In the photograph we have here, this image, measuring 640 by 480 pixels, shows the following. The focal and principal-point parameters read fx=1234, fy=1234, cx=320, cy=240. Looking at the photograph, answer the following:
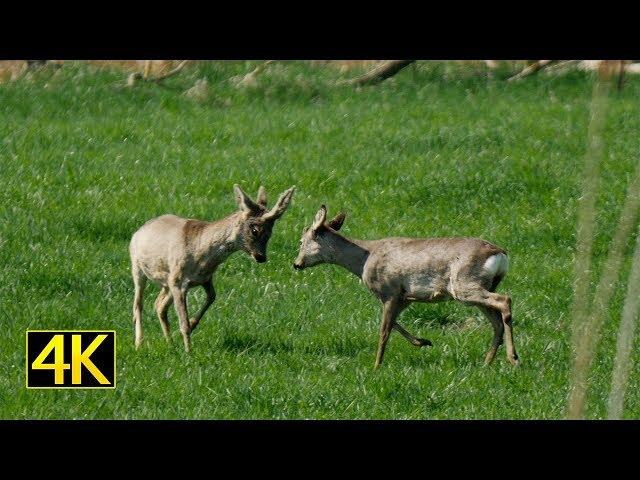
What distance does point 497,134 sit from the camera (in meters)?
16.8

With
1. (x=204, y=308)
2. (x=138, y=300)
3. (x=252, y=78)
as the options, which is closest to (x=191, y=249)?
(x=204, y=308)

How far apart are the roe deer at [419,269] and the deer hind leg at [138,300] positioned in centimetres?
141

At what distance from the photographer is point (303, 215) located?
14.2 meters

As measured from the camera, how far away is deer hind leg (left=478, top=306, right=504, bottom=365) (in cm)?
1001

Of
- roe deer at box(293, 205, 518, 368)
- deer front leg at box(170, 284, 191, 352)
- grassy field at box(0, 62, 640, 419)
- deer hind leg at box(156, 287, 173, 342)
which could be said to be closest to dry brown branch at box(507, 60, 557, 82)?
grassy field at box(0, 62, 640, 419)

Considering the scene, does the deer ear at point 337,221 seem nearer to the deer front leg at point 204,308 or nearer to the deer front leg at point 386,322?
the deer front leg at point 386,322

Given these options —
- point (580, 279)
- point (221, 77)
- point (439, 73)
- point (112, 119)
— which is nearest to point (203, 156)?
point (112, 119)

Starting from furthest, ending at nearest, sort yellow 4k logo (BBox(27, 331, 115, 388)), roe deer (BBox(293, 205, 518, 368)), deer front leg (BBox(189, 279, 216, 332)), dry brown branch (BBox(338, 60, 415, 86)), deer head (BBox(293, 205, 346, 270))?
dry brown branch (BBox(338, 60, 415, 86)), deer head (BBox(293, 205, 346, 270)), deer front leg (BBox(189, 279, 216, 332)), roe deer (BBox(293, 205, 518, 368)), yellow 4k logo (BBox(27, 331, 115, 388))

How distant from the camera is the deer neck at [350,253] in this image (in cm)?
1086

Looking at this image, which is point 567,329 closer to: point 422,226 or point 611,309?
point 611,309

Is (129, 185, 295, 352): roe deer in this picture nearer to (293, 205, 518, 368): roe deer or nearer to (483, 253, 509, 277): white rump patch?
(293, 205, 518, 368): roe deer

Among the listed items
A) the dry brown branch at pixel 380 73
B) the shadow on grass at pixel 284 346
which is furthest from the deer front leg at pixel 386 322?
the dry brown branch at pixel 380 73

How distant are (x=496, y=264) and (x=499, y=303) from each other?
33 centimetres

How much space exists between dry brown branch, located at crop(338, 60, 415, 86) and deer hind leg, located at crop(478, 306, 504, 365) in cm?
976
